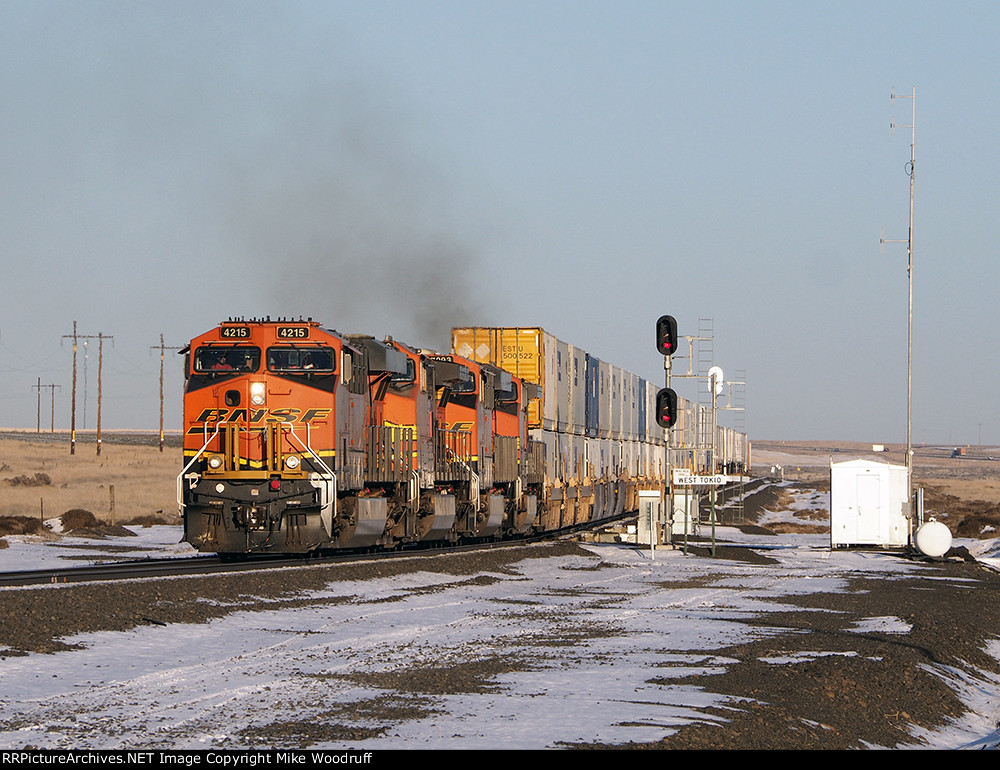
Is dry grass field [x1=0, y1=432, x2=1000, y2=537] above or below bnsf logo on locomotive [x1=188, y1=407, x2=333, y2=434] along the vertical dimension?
below

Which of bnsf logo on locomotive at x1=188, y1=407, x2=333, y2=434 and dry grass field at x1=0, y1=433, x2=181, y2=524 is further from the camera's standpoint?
dry grass field at x1=0, y1=433, x2=181, y2=524

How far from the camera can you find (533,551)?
3092 centimetres

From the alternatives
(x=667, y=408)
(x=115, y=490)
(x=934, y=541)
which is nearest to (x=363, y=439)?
(x=667, y=408)

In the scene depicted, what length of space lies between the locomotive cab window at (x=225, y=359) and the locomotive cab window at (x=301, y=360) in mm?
317

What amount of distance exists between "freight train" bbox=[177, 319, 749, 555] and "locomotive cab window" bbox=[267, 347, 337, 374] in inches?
1.0

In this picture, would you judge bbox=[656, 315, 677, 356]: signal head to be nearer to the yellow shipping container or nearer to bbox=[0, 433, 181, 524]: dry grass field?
the yellow shipping container

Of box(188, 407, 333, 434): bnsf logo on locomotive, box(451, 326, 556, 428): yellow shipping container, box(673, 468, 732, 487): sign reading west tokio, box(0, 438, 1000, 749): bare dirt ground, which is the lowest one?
box(0, 438, 1000, 749): bare dirt ground

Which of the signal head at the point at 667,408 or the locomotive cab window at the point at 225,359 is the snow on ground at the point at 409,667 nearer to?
the locomotive cab window at the point at 225,359

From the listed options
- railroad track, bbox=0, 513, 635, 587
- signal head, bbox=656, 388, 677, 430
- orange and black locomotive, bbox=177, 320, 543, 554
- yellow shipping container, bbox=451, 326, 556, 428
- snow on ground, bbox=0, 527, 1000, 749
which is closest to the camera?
snow on ground, bbox=0, 527, 1000, 749

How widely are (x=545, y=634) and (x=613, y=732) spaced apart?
22.2 ft

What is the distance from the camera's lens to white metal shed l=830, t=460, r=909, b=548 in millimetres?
36969

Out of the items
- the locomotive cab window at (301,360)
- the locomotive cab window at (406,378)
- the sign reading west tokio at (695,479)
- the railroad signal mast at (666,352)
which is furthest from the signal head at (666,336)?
the locomotive cab window at (301,360)

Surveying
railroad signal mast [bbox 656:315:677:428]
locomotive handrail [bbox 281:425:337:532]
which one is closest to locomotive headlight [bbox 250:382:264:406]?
locomotive handrail [bbox 281:425:337:532]
